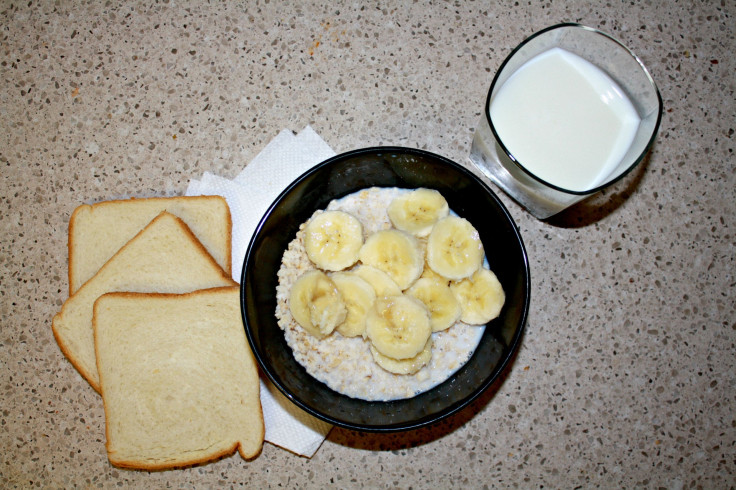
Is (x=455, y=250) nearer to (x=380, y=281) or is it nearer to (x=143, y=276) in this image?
(x=380, y=281)

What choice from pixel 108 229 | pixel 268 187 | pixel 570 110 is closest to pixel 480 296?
pixel 570 110

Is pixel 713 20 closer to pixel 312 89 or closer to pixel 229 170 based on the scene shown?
pixel 312 89

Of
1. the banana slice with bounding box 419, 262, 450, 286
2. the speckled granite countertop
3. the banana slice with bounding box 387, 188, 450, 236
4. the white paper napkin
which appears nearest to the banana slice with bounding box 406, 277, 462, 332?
the banana slice with bounding box 419, 262, 450, 286

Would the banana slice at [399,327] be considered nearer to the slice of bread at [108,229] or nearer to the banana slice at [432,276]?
the banana slice at [432,276]

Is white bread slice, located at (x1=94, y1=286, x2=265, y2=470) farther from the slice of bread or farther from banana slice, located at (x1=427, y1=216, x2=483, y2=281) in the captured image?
banana slice, located at (x1=427, y1=216, x2=483, y2=281)

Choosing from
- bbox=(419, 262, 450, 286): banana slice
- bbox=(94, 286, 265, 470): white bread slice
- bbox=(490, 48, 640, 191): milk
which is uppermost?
bbox=(490, 48, 640, 191): milk

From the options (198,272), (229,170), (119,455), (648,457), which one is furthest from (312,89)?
(648,457)

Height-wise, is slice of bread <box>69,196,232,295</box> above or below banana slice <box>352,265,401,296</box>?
below
